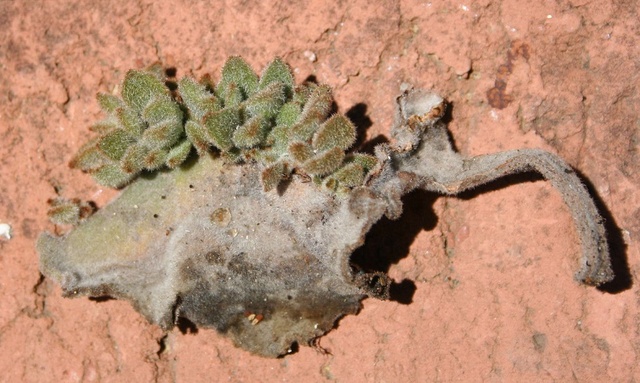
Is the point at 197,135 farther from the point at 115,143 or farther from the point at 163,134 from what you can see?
the point at 115,143

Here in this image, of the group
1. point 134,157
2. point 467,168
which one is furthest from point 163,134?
point 467,168

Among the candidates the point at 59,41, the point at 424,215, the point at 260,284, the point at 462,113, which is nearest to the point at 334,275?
the point at 260,284

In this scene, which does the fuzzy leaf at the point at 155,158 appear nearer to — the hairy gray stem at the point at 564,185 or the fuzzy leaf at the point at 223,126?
the fuzzy leaf at the point at 223,126

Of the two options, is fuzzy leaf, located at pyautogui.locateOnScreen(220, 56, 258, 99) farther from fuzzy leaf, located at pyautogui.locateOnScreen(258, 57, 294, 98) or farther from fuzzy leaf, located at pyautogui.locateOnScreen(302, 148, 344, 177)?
fuzzy leaf, located at pyautogui.locateOnScreen(302, 148, 344, 177)

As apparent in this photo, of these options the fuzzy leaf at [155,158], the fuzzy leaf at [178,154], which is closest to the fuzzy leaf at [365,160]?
the fuzzy leaf at [178,154]

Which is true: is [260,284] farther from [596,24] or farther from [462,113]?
[596,24]

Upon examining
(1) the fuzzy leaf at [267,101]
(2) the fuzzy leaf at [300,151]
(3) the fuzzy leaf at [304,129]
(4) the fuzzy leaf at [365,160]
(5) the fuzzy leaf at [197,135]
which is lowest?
(4) the fuzzy leaf at [365,160]

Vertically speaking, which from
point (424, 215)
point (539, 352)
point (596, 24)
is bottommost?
point (539, 352)
